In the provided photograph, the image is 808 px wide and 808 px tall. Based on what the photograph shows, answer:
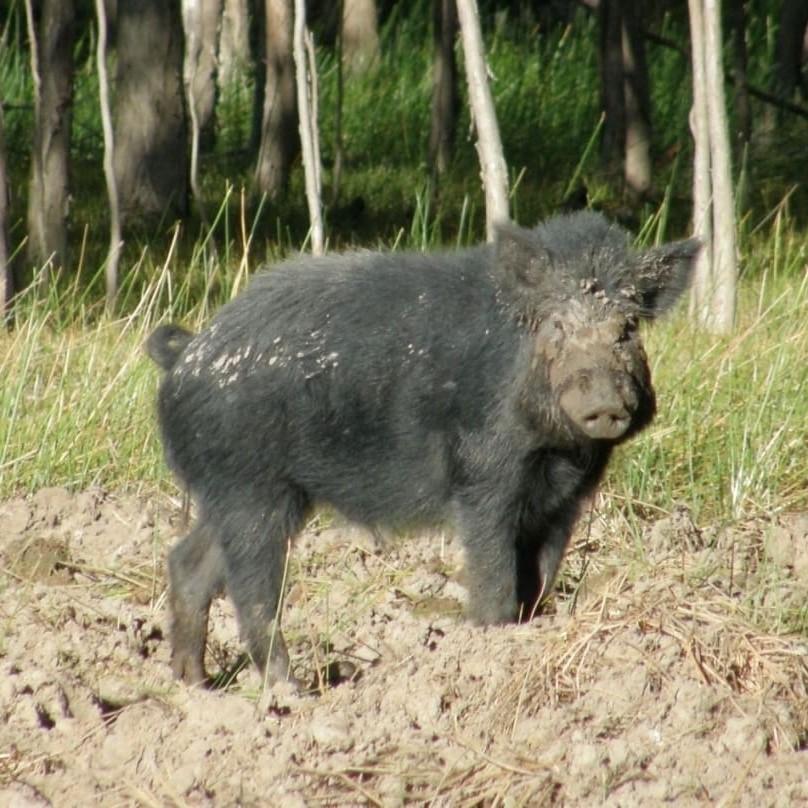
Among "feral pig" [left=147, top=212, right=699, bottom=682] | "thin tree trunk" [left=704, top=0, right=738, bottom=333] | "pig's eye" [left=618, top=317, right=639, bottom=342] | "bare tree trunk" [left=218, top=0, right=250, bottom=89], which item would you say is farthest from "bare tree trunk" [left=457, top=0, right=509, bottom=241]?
"bare tree trunk" [left=218, top=0, right=250, bottom=89]

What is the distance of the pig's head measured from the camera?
4.10 m

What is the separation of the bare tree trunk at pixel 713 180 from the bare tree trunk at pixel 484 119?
1.00 m

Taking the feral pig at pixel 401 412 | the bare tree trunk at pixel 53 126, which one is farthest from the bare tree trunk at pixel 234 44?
the feral pig at pixel 401 412

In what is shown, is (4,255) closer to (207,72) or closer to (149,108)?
(149,108)

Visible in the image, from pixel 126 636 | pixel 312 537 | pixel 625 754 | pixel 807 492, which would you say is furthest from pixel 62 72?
pixel 625 754

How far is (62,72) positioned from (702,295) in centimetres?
314

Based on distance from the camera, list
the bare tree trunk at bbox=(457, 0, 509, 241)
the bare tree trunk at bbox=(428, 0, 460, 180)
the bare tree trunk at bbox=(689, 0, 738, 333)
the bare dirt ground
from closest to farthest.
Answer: the bare dirt ground < the bare tree trunk at bbox=(457, 0, 509, 241) < the bare tree trunk at bbox=(689, 0, 738, 333) < the bare tree trunk at bbox=(428, 0, 460, 180)

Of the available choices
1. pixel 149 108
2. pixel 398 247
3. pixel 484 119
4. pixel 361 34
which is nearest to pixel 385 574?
pixel 484 119

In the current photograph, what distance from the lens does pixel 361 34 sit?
1444 centimetres

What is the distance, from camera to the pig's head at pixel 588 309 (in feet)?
13.5

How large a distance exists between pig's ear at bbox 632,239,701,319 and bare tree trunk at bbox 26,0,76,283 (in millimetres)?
3596

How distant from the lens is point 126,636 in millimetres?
4773

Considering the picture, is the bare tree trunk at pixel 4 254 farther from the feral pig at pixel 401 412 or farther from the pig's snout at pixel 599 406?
the pig's snout at pixel 599 406

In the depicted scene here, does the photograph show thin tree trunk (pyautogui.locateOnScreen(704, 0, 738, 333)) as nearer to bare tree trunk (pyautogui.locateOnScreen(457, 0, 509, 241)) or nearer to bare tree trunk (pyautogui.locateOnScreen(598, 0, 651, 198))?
bare tree trunk (pyautogui.locateOnScreen(457, 0, 509, 241))
